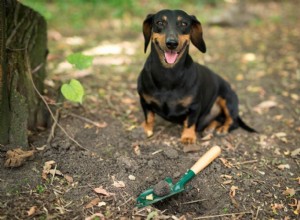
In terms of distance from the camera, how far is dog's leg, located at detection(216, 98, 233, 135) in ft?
13.1

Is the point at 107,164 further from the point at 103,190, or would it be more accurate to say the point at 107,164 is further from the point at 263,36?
the point at 263,36

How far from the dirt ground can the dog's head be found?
0.86 m

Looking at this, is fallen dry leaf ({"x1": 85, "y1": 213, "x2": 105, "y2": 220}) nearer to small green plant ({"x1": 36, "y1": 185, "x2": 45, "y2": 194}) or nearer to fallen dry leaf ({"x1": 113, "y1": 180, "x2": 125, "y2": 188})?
fallen dry leaf ({"x1": 113, "y1": 180, "x2": 125, "y2": 188})

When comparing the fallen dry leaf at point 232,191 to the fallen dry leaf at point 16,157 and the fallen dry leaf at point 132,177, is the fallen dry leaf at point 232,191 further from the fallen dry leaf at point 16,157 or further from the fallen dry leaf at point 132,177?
the fallen dry leaf at point 16,157

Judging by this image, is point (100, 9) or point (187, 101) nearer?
point (187, 101)

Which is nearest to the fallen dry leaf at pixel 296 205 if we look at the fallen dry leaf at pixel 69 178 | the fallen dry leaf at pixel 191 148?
the fallen dry leaf at pixel 191 148

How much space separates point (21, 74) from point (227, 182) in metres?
2.01

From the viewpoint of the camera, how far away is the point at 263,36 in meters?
7.12

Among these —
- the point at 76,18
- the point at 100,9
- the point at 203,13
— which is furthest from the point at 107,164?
the point at 203,13

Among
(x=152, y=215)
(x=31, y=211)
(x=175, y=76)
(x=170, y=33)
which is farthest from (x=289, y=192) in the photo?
(x=31, y=211)

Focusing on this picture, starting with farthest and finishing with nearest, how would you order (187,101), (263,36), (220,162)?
(263,36) < (187,101) < (220,162)

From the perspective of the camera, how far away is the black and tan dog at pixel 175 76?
3197 millimetres

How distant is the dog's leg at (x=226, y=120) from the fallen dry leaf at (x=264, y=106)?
0.59 metres

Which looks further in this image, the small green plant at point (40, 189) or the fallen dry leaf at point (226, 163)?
the fallen dry leaf at point (226, 163)
